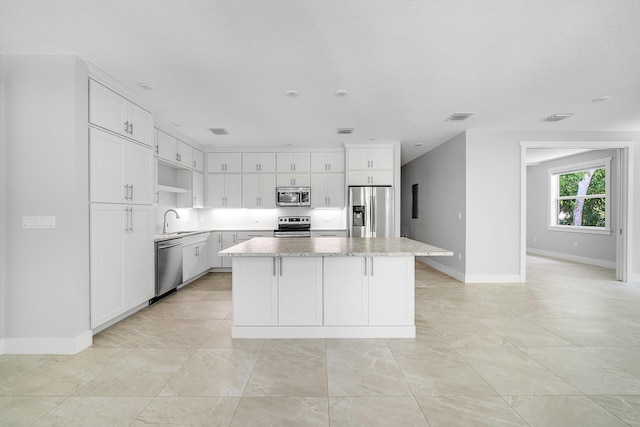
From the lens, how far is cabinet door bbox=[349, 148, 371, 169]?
572 centimetres

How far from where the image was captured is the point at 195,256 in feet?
17.0

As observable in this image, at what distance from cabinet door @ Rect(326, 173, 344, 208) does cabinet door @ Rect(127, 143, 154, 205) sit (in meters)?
3.35

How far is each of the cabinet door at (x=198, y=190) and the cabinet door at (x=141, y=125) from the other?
6.58ft

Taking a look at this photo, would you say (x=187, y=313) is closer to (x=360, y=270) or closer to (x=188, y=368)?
(x=188, y=368)

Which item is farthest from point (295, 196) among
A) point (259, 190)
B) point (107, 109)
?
point (107, 109)

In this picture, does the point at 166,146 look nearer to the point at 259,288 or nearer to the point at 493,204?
the point at 259,288

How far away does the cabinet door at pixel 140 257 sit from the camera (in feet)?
10.8

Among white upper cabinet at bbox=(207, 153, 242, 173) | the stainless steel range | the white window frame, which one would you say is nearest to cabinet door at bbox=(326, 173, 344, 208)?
the stainless steel range

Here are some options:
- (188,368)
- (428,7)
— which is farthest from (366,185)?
(188,368)

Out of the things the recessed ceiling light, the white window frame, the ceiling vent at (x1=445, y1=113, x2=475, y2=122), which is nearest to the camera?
the recessed ceiling light

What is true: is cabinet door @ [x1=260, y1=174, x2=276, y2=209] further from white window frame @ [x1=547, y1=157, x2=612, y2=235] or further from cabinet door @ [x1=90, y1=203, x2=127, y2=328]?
white window frame @ [x1=547, y1=157, x2=612, y2=235]

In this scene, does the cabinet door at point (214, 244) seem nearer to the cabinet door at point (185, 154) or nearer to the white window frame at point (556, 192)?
the cabinet door at point (185, 154)

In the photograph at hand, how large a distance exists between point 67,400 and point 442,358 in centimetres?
276

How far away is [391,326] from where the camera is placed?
282 cm
